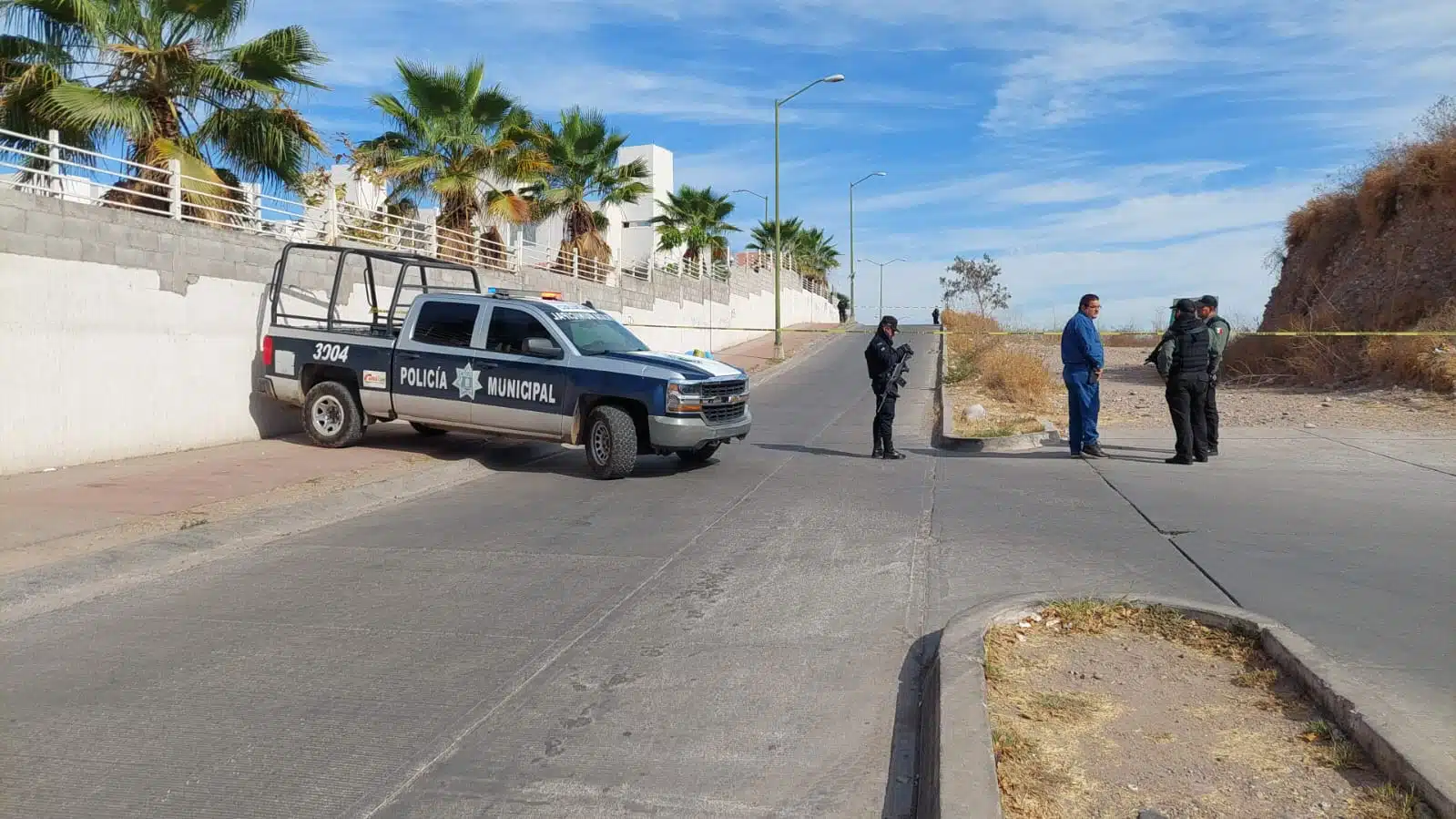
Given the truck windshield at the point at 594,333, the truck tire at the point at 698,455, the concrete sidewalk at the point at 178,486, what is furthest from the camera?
the truck tire at the point at 698,455

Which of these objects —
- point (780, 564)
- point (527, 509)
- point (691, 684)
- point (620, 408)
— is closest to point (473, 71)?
point (620, 408)

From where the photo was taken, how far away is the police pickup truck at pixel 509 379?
37.3ft

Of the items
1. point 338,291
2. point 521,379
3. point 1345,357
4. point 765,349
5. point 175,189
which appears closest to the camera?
point 521,379

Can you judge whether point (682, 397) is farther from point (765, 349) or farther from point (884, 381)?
point (765, 349)

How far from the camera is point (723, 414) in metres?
11.9

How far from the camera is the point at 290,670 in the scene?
17.2 ft

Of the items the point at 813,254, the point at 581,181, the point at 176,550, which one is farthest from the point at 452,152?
the point at 813,254

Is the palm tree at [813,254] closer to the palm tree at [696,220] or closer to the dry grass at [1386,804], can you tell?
the palm tree at [696,220]

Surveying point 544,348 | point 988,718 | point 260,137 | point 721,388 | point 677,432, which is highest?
point 260,137

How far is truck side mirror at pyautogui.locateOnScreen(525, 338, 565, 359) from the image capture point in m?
11.6

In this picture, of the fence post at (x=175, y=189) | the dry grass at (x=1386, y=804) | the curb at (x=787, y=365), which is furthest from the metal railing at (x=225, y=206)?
the dry grass at (x=1386, y=804)

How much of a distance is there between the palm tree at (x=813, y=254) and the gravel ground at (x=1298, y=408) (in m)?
61.1

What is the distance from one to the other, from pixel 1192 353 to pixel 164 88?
44.2 feet

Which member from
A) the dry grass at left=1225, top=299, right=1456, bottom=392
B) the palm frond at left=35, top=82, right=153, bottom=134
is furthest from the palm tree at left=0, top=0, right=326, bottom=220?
the dry grass at left=1225, top=299, right=1456, bottom=392
